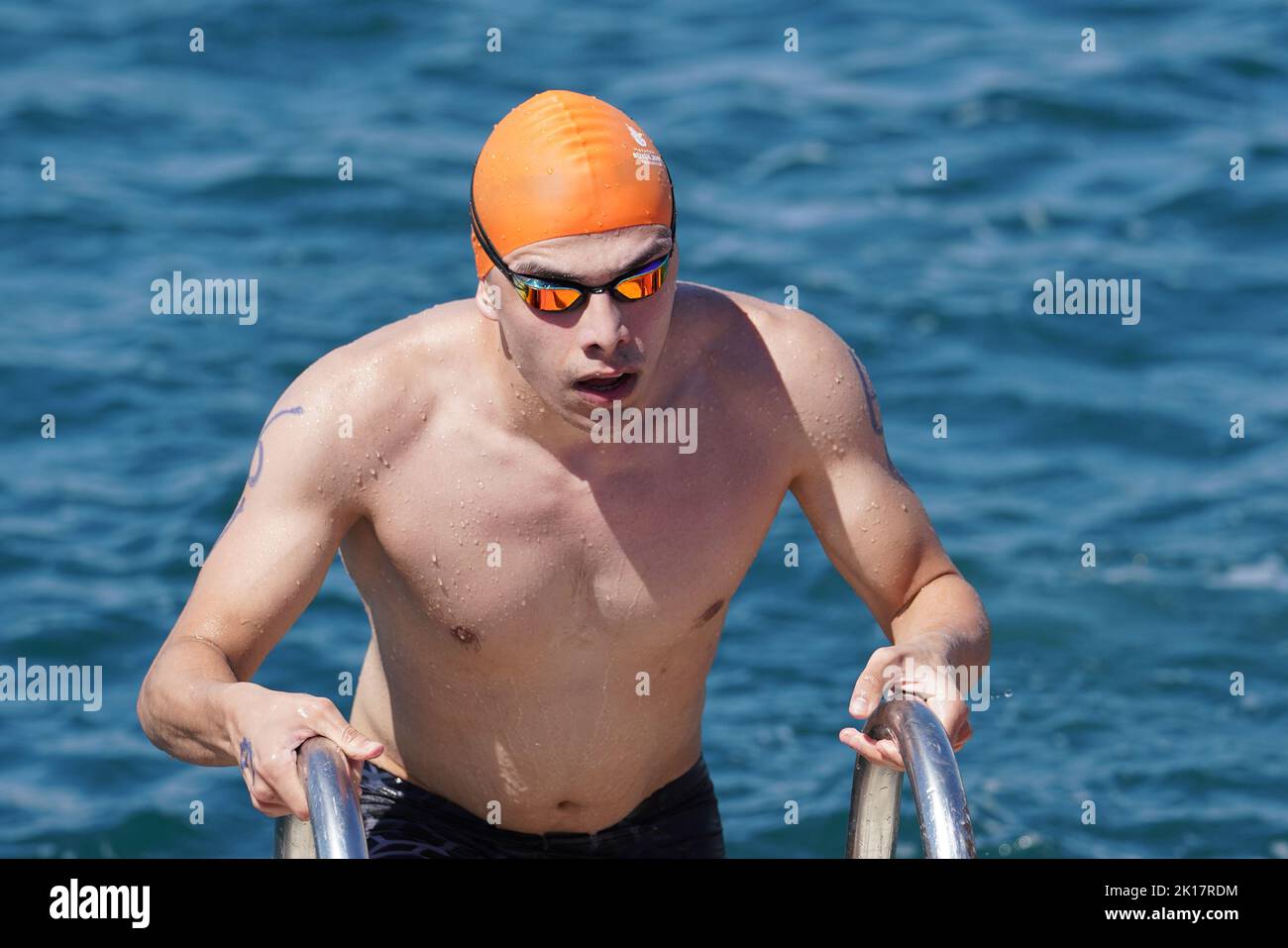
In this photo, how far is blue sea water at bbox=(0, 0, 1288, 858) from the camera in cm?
676

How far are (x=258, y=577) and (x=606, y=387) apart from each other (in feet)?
2.36

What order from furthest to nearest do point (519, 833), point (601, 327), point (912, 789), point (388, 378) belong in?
1. point (519, 833)
2. point (388, 378)
3. point (601, 327)
4. point (912, 789)

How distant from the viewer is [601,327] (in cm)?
308

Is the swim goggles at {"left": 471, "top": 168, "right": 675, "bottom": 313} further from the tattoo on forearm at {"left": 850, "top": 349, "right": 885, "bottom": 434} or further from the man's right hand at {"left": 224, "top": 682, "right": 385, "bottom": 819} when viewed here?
the man's right hand at {"left": 224, "top": 682, "right": 385, "bottom": 819}

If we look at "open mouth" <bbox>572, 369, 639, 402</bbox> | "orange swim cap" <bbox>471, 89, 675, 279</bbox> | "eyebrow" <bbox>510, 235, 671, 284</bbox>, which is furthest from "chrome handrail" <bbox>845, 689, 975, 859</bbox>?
"orange swim cap" <bbox>471, 89, 675, 279</bbox>

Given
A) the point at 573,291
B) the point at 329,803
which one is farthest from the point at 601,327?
the point at 329,803

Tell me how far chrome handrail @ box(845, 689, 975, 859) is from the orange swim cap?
97cm

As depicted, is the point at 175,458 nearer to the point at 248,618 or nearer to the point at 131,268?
the point at 131,268

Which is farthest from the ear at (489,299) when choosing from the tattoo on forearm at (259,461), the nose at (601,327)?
the tattoo on forearm at (259,461)

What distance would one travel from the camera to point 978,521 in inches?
311

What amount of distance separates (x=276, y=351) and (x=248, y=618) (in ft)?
18.7

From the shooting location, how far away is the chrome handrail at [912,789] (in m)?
2.46

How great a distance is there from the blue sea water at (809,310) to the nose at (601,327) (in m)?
3.61

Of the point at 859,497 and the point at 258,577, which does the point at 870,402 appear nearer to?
the point at 859,497
